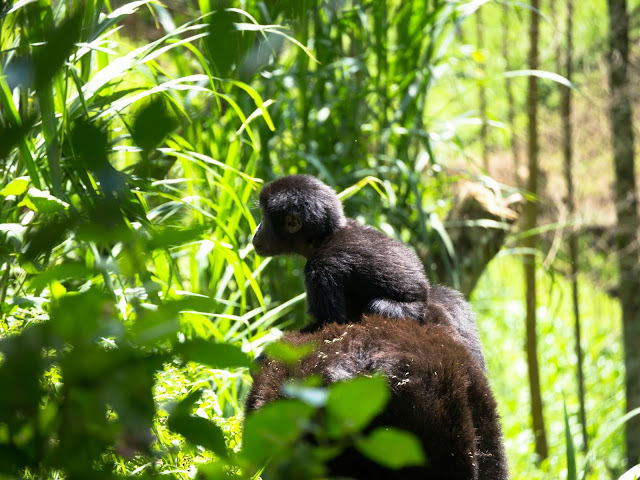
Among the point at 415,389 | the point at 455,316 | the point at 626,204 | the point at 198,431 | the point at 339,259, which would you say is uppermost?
the point at 198,431

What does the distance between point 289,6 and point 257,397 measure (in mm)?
1481

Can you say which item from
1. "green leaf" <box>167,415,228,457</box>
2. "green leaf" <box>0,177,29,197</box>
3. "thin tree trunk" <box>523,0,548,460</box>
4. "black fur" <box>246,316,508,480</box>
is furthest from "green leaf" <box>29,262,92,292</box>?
"thin tree trunk" <box>523,0,548,460</box>

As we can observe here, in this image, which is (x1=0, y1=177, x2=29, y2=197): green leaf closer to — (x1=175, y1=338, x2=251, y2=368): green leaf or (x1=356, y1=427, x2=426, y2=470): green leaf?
(x1=175, y1=338, x2=251, y2=368): green leaf

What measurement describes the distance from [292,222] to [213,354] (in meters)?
2.67

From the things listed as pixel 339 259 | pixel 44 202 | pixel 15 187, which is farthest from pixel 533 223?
pixel 44 202

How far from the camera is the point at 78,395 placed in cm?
69

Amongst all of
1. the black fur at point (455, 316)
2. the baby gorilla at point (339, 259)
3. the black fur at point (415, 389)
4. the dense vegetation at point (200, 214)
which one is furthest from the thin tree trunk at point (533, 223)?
the black fur at point (415, 389)

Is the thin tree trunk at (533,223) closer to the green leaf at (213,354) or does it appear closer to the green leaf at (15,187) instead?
the green leaf at (15,187)

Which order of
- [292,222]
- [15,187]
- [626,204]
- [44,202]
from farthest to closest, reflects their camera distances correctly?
[626,204] → [292,222] → [15,187] → [44,202]

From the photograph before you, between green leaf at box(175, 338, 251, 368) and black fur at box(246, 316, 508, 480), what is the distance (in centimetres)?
150

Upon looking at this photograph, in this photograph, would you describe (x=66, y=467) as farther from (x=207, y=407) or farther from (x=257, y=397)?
(x=207, y=407)

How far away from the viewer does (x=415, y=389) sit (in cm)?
224

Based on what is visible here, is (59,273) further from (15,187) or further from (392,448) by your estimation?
(15,187)

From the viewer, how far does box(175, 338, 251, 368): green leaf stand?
2.34 feet
